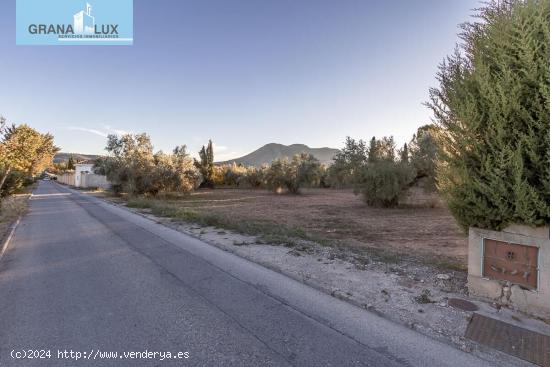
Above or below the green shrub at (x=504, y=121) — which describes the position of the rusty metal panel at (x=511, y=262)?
below

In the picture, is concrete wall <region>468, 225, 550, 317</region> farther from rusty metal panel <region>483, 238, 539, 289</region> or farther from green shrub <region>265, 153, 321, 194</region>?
green shrub <region>265, 153, 321, 194</region>

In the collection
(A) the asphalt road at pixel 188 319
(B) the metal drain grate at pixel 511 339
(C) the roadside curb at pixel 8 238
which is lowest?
(C) the roadside curb at pixel 8 238

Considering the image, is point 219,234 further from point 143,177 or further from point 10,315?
point 143,177

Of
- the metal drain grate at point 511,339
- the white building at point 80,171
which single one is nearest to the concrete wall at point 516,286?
the metal drain grate at point 511,339

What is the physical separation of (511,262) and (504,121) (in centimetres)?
190

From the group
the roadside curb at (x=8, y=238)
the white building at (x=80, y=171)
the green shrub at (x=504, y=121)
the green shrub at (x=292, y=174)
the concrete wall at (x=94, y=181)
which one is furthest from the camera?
the white building at (x=80, y=171)

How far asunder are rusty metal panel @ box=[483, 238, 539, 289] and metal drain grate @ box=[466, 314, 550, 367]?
2.48ft

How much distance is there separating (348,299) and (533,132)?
320cm

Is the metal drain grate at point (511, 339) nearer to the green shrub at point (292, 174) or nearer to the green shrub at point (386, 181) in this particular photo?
the green shrub at point (386, 181)

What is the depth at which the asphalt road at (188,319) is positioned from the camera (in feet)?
9.30

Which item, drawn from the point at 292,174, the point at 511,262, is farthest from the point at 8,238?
the point at 292,174

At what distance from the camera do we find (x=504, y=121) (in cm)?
374

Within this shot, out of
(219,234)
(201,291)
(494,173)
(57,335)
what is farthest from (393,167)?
(57,335)

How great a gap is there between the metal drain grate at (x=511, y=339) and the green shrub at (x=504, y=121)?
4.41 ft
